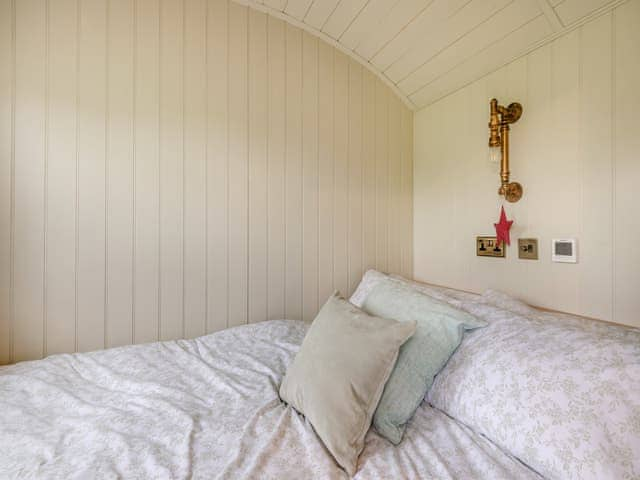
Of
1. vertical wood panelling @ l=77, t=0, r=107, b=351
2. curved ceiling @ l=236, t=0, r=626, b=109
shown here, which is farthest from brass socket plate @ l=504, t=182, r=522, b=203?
vertical wood panelling @ l=77, t=0, r=107, b=351

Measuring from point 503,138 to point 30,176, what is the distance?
2095 mm

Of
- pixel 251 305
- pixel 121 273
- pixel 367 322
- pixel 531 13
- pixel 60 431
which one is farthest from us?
pixel 251 305

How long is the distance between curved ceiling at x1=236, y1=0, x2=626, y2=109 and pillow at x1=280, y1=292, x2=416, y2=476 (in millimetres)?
1346

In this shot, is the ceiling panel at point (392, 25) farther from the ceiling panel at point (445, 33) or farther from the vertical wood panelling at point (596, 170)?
the vertical wood panelling at point (596, 170)

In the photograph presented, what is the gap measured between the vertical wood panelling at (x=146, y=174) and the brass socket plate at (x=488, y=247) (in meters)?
1.62

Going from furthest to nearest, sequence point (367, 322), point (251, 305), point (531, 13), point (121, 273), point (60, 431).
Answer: point (251, 305), point (121, 273), point (531, 13), point (367, 322), point (60, 431)

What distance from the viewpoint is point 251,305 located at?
1718 millimetres

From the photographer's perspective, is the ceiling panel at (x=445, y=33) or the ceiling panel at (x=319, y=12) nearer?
the ceiling panel at (x=445, y=33)

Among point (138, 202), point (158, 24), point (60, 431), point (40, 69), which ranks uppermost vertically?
point (158, 24)

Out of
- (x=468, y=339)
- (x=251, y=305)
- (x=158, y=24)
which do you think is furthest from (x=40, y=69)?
(x=468, y=339)

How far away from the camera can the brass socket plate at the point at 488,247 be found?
1.51 m

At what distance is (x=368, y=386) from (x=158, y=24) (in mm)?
1847

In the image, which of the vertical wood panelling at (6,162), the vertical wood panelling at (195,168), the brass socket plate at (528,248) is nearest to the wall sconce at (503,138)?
the brass socket plate at (528,248)

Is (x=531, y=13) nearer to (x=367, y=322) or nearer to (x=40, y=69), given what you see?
(x=367, y=322)
